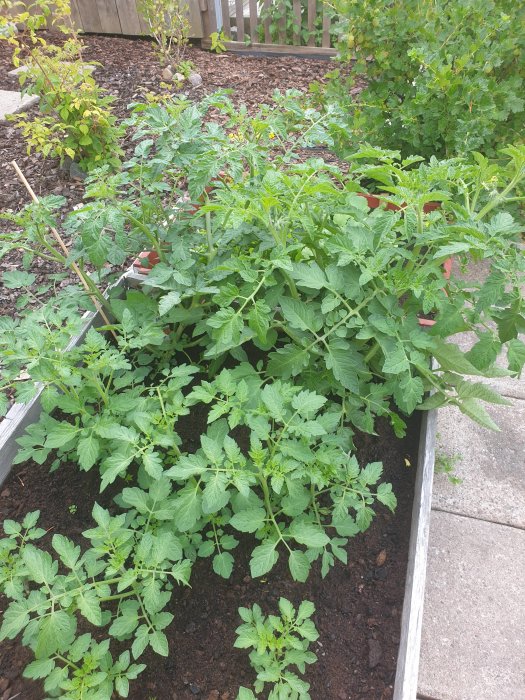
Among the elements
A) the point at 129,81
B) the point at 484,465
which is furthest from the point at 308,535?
the point at 129,81

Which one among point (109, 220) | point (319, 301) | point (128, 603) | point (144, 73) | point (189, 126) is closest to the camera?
point (128, 603)

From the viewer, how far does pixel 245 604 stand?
182 centimetres

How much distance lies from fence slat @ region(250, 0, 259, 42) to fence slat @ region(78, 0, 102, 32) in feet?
5.85

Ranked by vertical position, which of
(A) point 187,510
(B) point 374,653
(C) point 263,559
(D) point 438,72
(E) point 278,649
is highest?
(D) point 438,72

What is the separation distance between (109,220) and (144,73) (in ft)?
14.2

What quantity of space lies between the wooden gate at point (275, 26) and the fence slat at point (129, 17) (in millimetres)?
755

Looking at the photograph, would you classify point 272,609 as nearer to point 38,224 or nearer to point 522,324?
point 522,324

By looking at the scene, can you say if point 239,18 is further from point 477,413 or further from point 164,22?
point 477,413

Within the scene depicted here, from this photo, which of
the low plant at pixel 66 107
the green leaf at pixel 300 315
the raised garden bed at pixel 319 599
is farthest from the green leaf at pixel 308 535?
the low plant at pixel 66 107

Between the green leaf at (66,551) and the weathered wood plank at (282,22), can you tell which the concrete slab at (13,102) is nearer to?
the weathered wood plank at (282,22)

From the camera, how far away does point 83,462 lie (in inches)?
63.5

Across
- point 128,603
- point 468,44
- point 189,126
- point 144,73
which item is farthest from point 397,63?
point 144,73

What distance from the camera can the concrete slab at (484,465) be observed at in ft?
7.48

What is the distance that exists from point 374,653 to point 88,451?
112 cm
